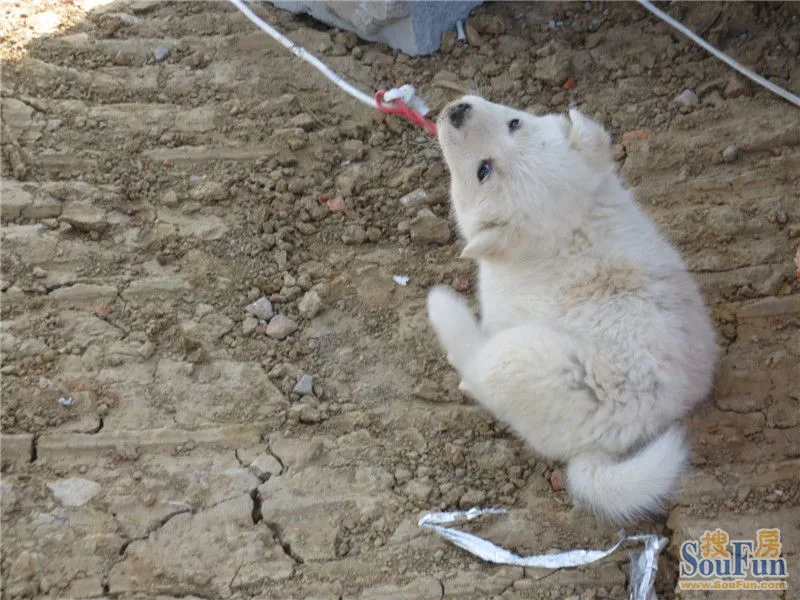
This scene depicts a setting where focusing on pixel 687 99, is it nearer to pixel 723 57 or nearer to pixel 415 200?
pixel 723 57

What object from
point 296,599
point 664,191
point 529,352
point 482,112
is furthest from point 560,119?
point 296,599

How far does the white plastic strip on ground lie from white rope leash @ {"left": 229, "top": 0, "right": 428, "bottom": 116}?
2560mm

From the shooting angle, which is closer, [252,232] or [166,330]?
[166,330]

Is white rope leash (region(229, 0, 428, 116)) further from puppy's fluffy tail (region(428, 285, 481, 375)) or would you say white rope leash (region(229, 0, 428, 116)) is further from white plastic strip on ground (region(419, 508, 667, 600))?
white plastic strip on ground (region(419, 508, 667, 600))

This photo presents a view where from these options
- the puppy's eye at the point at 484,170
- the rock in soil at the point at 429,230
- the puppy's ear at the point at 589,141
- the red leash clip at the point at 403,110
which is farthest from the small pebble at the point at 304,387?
the red leash clip at the point at 403,110

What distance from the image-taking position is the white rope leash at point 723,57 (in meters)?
4.83

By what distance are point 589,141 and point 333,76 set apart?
6.24 ft

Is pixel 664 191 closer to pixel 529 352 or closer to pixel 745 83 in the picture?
pixel 745 83

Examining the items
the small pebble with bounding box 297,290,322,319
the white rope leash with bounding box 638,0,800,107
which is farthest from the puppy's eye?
the white rope leash with bounding box 638,0,800,107

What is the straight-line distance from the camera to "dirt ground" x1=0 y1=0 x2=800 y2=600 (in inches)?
135

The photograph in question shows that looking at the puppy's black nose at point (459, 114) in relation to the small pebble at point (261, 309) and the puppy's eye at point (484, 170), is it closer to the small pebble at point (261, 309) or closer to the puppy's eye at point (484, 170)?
the puppy's eye at point (484, 170)

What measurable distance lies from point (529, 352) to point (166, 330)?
5.76ft

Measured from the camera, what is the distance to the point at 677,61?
5.26 m

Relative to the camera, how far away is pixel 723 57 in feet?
16.7
